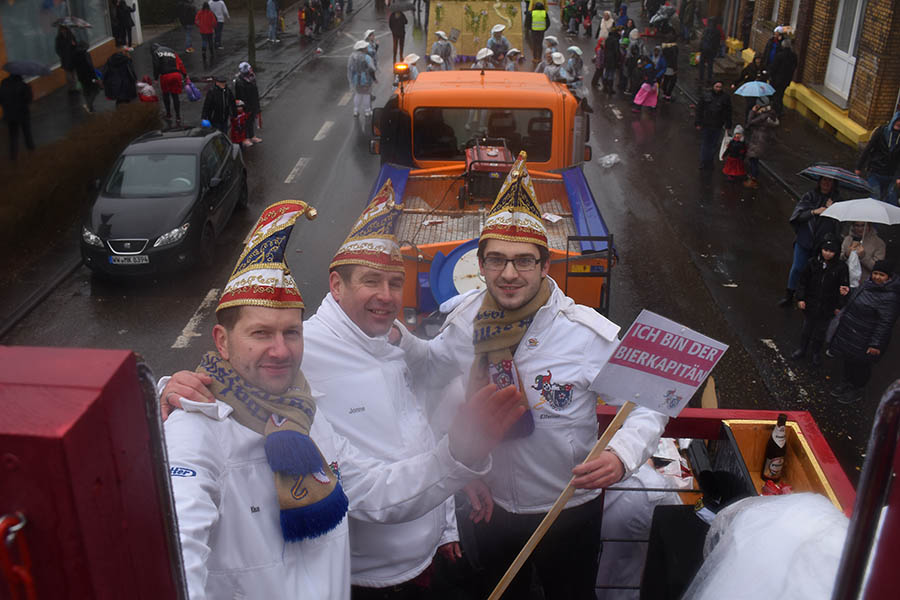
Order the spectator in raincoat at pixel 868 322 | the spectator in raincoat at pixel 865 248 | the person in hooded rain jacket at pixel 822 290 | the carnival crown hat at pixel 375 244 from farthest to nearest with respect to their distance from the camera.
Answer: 1. the spectator in raincoat at pixel 865 248
2. the person in hooded rain jacket at pixel 822 290
3. the spectator in raincoat at pixel 868 322
4. the carnival crown hat at pixel 375 244

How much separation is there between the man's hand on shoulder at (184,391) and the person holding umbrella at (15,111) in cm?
1306

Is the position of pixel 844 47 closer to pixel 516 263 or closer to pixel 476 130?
pixel 476 130

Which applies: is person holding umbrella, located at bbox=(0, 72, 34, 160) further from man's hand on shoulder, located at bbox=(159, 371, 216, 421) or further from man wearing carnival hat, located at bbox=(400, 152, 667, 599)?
man's hand on shoulder, located at bbox=(159, 371, 216, 421)

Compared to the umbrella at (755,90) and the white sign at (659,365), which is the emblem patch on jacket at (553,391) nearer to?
the white sign at (659,365)

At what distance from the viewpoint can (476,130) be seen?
29.9ft

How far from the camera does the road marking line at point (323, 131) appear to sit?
18703mm

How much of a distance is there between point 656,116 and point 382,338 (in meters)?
19.1

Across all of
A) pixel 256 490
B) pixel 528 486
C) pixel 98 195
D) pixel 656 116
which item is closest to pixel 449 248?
pixel 528 486

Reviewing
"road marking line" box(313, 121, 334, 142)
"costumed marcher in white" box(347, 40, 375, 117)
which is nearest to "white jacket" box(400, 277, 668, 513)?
"road marking line" box(313, 121, 334, 142)

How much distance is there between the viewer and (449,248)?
6.89 meters

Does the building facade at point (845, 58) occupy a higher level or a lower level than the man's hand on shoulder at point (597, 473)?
lower

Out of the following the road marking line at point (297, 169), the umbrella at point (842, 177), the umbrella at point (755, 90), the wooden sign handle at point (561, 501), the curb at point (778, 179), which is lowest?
the road marking line at point (297, 169)

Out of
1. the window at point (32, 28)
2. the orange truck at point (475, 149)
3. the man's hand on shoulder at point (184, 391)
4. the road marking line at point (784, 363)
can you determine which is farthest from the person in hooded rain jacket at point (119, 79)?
the man's hand on shoulder at point (184, 391)

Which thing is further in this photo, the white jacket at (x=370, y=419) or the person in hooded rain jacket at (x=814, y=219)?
Answer: the person in hooded rain jacket at (x=814, y=219)
